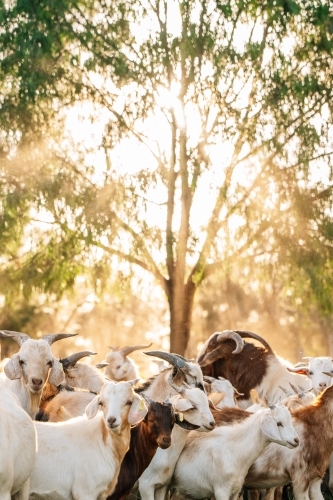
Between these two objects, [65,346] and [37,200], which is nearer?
[37,200]

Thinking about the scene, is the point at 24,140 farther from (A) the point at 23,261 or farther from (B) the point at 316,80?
(B) the point at 316,80

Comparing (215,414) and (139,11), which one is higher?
(139,11)

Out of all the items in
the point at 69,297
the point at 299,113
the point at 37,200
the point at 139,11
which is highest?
the point at 139,11

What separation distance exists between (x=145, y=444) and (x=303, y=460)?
5.94ft

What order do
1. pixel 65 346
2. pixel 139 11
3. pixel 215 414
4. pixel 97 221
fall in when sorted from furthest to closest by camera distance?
pixel 65 346 → pixel 139 11 → pixel 97 221 → pixel 215 414

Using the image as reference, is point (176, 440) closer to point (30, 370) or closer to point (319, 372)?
point (30, 370)

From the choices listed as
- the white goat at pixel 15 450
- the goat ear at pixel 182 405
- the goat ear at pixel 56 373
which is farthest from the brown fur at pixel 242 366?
the white goat at pixel 15 450

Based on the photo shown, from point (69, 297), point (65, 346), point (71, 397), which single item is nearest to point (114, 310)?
point (65, 346)

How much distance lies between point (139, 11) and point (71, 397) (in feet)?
37.2

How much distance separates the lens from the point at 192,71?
19.3 meters

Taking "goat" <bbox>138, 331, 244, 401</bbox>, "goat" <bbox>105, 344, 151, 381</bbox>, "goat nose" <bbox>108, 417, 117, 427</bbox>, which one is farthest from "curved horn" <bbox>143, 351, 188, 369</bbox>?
"goat" <bbox>105, 344, 151, 381</bbox>

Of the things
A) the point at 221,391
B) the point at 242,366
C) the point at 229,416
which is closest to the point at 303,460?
the point at 229,416

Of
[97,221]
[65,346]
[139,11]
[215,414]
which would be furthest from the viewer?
[65,346]

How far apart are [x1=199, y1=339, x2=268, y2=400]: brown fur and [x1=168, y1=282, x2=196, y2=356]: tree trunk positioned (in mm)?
6288
